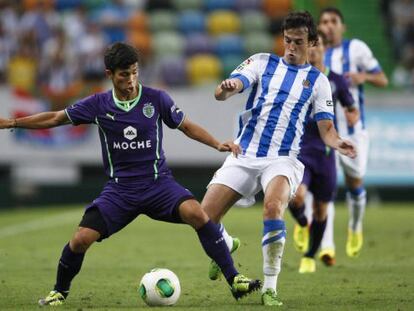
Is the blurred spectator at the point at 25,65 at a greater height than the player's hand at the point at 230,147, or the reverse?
the player's hand at the point at 230,147

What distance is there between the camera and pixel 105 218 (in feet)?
25.5

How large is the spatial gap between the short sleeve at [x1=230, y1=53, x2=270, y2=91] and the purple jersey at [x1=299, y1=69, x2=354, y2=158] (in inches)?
90.8

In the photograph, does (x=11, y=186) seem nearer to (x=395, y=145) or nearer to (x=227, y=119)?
(x=227, y=119)

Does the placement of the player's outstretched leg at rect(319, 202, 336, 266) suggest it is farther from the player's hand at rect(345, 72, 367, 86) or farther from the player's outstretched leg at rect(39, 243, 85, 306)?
the player's outstretched leg at rect(39, 243, 85, 306)

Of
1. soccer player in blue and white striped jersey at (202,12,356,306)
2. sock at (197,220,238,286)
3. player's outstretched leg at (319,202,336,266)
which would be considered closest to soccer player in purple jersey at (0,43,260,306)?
sock at (197,220,238,286)

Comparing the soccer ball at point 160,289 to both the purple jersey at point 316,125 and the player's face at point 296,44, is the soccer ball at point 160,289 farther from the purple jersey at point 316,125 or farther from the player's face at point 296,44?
the purple jersey at point 316,125

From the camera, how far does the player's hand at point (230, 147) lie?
25.5 feet

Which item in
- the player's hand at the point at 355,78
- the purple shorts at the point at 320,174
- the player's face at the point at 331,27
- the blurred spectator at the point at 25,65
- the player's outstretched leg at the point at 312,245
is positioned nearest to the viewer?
the player's outstretched leg at the point at 312,245

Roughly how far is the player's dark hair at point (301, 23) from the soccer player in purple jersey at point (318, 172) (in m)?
2.17

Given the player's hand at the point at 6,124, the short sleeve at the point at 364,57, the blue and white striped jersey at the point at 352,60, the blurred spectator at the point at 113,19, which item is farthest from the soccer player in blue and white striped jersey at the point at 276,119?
the blurred spectator at the point at 113,19

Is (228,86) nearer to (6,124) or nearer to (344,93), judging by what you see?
(6,124)

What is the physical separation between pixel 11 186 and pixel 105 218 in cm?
1291

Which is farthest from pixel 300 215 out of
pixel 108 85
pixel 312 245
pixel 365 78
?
pixel 108 85

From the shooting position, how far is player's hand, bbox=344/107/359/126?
429 inches
